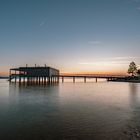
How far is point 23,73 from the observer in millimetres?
158000

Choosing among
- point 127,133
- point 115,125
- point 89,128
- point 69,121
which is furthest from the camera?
point 69,121

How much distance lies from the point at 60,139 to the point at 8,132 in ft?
13.7

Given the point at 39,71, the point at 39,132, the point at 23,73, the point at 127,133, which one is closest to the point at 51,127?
the point at 39,132

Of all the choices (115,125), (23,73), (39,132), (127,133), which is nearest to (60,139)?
(39,132)

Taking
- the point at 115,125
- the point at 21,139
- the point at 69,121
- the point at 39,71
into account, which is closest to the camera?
the point at 21,139

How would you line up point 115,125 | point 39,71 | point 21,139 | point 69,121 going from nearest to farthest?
point 21,139
point 115,125
point 69,121
point 39,71

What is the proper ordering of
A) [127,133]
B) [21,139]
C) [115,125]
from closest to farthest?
[21,139]
[127,133]
[115,125]

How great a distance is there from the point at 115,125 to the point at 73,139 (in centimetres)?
558

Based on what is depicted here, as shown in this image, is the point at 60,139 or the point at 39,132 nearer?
the point at 60,139

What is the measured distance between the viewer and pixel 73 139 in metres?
14.1

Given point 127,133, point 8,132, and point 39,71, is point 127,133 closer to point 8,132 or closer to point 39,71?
point 8,132

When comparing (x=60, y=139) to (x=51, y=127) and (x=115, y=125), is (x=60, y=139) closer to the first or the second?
(x=51, y=127)

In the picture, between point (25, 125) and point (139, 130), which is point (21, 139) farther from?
point (139, 130)

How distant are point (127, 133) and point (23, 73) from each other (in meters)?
147
